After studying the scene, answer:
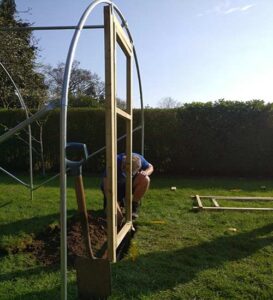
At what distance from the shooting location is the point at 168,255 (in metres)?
4.23

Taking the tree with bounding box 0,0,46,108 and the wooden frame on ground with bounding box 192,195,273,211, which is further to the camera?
the tree with bounding box 0,0,46,108

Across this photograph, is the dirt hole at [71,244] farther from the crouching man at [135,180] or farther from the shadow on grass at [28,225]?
the crouching man at [135,180]

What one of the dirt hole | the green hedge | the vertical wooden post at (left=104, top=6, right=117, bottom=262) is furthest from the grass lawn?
A: the green hedge

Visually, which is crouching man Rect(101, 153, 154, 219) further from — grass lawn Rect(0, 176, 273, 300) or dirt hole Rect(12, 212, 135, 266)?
dirt hole Rect(12, 212, 135, 266)

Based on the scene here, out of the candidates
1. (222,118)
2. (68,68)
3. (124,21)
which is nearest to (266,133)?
(222,118)

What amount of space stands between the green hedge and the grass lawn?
385 centimetres

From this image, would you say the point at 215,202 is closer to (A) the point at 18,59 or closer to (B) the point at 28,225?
(B) the point at 28,225

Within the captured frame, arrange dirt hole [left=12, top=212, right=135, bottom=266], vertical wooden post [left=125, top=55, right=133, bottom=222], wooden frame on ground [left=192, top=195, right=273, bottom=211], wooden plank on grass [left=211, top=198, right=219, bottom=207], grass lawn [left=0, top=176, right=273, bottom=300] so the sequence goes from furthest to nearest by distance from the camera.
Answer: wooden plank on grass [left=211, top=198, right=219, bottom=207] → wooden frame on ground [left=192, top=195, right=273, bottom=211] → vertical wooden post [left=125, top=55, right=133, bottom=222] → dirt hole [left=12, top=212, right=135, bottom=266] → grass lawn [left=0, top=176, right=273, bottom=300]

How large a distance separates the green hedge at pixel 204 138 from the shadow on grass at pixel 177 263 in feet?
19.4

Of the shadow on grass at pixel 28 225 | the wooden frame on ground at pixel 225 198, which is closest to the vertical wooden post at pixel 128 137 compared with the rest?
the shadow on grass at pixel 28 225

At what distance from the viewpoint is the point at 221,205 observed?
6.72 metres

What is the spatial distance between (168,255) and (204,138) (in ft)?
22.7

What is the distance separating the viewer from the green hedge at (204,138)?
35.2ft

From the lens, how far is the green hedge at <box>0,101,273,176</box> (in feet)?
35.2
